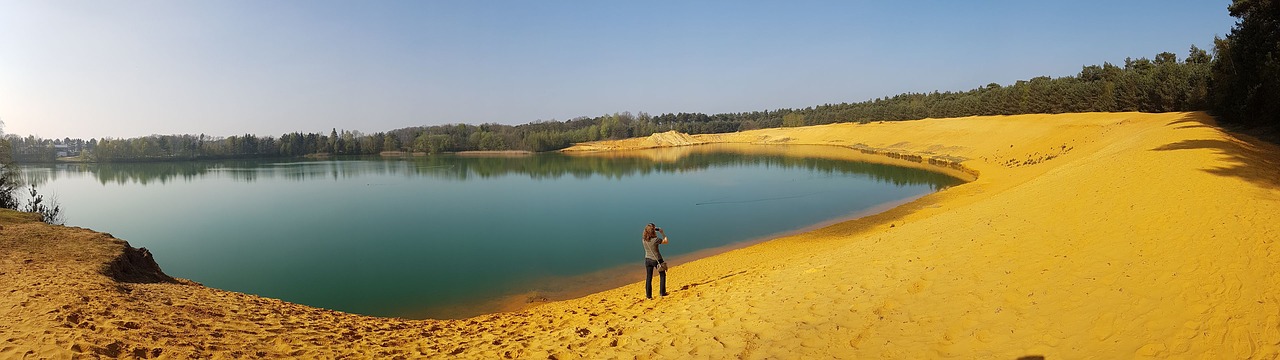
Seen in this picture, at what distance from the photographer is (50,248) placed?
10508 millimetres

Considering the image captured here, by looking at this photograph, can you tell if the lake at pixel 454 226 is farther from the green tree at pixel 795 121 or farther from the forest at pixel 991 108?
the green tree at pixel 795 121

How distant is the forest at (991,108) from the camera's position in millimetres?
21797

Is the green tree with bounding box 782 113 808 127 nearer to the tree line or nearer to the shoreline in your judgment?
the tree line

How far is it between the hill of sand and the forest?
51.9 ft

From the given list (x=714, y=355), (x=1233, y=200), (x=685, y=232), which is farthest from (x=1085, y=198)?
(x=685, y=232)

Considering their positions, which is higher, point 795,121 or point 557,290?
point 795,121

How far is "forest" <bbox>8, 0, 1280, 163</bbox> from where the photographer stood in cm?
2180

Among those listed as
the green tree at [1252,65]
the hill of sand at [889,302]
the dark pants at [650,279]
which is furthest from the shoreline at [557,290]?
the green tree at [1252,65]

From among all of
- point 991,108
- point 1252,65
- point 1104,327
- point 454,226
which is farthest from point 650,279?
point 991,108

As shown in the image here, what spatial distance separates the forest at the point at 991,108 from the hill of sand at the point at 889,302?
15.8m

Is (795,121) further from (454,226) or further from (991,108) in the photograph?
(454,226)

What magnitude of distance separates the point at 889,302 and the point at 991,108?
81.2m

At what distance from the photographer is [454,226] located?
76.1 ft

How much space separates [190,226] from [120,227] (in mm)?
3990
